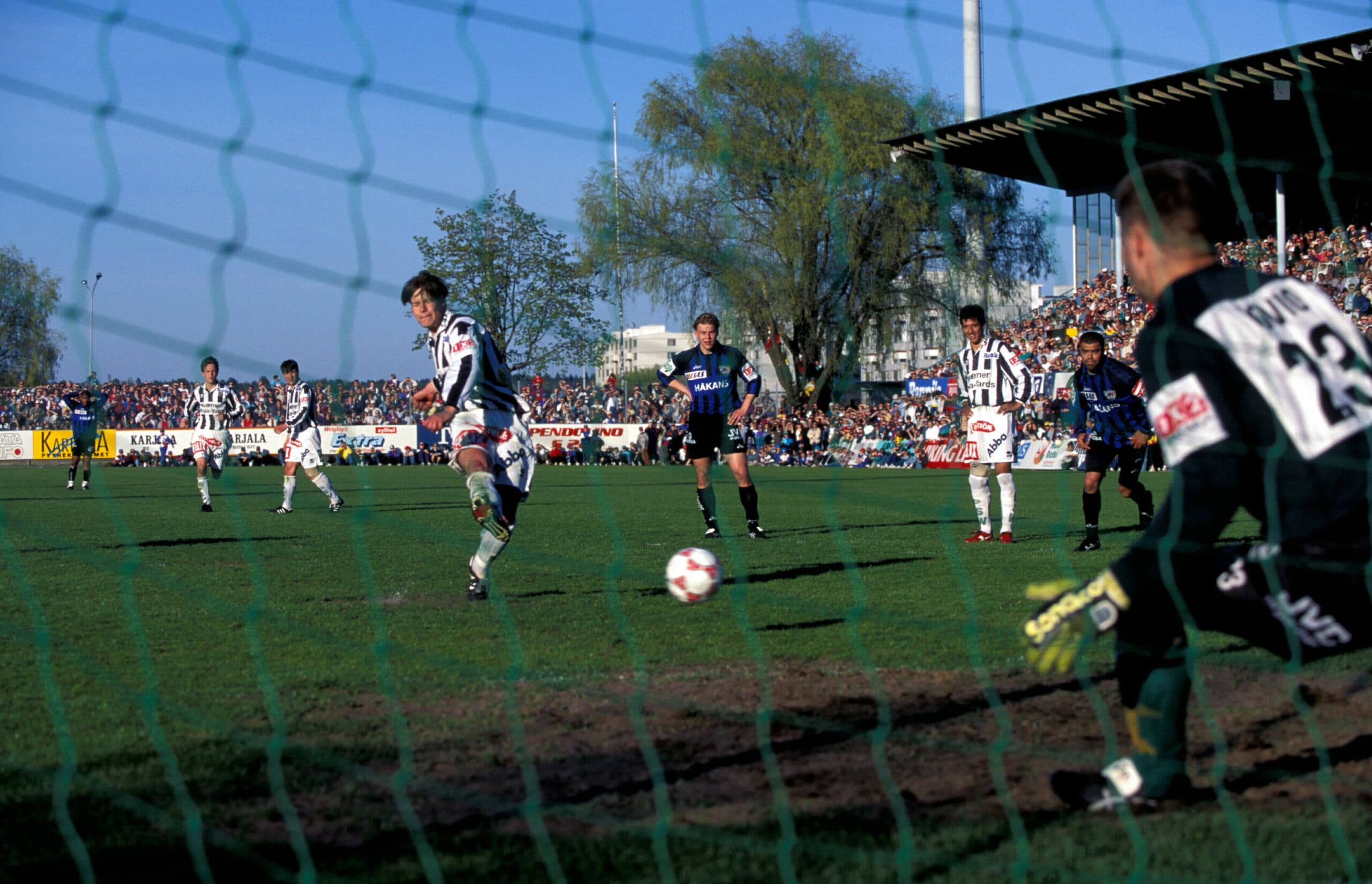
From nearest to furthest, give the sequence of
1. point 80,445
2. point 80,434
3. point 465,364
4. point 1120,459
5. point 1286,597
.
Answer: point 1286,597 < point 465,364 < point 1120,459 < point 80,445 < point 80,434

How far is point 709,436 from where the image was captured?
1171 cm

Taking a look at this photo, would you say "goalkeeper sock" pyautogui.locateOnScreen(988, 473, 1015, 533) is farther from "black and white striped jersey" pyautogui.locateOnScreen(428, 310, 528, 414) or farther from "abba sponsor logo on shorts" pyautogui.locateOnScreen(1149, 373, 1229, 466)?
"abba sponsor logo on shorts" pyautogui.locateOnScreen(1149, 373, 1229, 466)

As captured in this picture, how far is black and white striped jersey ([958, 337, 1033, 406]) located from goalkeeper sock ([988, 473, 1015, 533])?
671mm

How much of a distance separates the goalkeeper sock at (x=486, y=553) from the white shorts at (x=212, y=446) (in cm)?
1047

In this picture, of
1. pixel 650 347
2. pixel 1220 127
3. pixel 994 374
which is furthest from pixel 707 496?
pixel 650 347

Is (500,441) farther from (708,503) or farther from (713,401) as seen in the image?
(713,401)

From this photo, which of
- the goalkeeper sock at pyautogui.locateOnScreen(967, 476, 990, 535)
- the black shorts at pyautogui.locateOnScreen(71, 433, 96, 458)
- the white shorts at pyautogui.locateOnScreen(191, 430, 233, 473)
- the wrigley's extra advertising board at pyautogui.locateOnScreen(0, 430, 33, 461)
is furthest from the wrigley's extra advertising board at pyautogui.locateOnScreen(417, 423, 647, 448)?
the goalkeeper sock at pyautogui.locateOnScreen(967, 476, 990, 535)

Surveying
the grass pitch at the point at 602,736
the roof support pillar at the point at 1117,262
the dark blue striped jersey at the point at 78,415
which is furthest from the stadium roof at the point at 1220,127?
the dark blue striped jersey at the point at 78,415

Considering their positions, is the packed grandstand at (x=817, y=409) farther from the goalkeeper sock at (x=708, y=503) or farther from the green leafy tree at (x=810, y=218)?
the goalkeeper sock at (x=708, y=503)

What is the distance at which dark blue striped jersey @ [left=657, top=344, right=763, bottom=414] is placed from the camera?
456 inches

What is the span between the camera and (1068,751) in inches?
158

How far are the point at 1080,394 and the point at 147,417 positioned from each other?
3979 cm

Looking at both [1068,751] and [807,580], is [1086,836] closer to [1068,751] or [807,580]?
[1068,751]

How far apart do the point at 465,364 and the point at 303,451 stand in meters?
9.94
